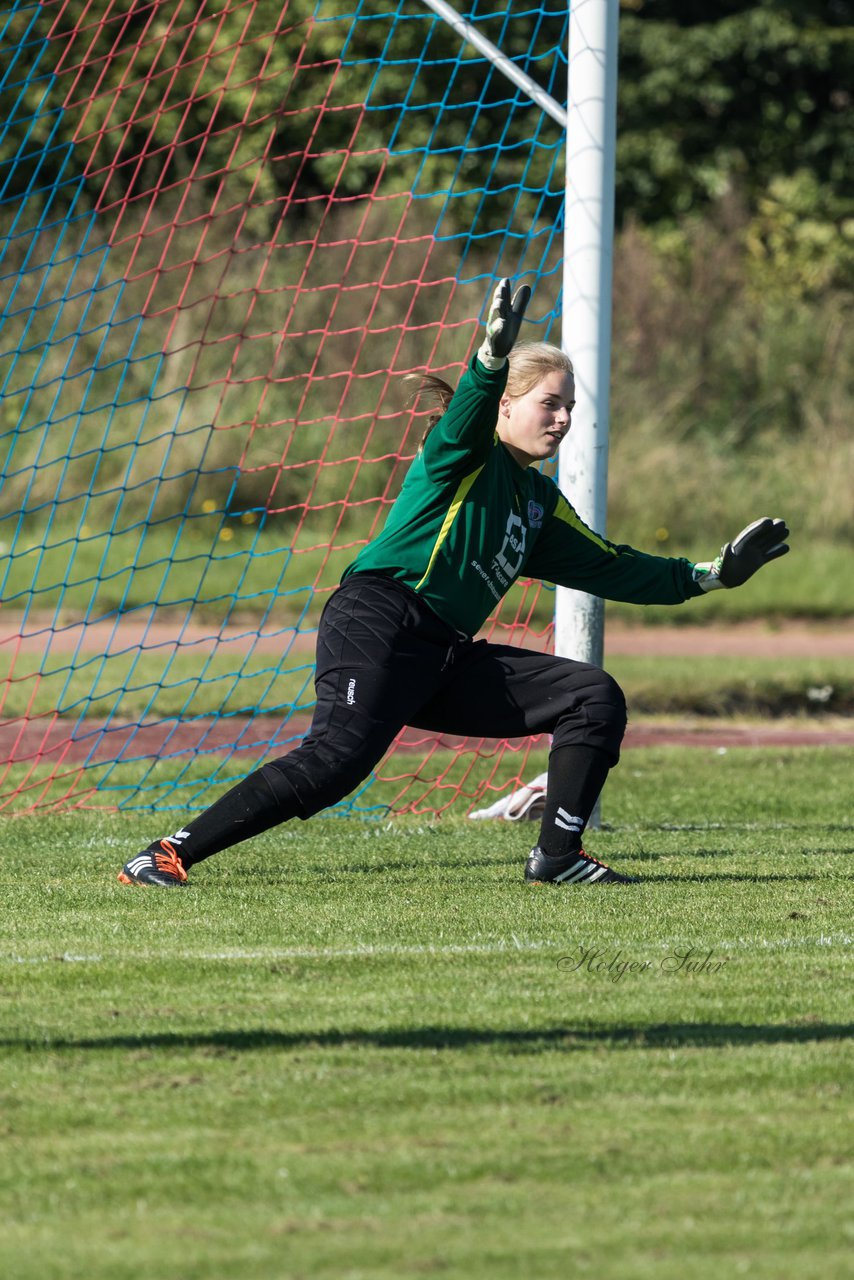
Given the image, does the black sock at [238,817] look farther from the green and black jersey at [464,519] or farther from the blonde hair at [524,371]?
the blonde hair at [524,371]

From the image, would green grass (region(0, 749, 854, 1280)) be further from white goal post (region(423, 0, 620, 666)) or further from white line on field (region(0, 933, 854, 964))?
white goal post (region(423, 0, 620, 666))

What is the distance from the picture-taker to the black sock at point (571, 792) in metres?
5.70

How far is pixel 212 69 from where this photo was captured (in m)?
22.6

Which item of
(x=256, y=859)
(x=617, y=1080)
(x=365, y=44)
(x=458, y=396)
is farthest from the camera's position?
(x=365, y=44)

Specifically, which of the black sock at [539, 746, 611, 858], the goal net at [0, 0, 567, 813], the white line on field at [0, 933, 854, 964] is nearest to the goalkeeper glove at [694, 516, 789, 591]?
the black sock at [539, 746, 611, 858]

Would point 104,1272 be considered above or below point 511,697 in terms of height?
above

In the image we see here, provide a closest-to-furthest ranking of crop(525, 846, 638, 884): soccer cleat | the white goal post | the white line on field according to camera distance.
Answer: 1. the white line on field
2. crop(525, 846, 638, 884): soccer cleat
3. the white goal post

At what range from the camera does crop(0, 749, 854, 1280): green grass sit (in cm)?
283

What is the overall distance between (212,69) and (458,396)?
61.0 ft

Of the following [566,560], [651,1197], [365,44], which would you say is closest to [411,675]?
[566,560]

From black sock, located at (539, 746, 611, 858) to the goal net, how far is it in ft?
6.75

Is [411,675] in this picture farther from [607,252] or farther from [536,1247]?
[536,1247]

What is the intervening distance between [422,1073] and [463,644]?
7.53ft

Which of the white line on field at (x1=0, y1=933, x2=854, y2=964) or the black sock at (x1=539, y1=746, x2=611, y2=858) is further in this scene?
the black sock at (x1=539, y1=746, x2=611, y2=858)
